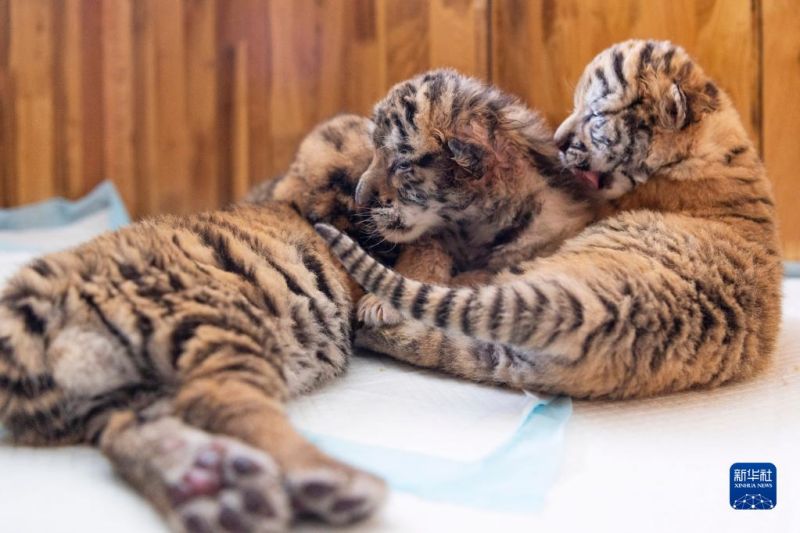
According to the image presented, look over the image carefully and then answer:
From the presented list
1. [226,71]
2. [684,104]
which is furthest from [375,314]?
[226,71]

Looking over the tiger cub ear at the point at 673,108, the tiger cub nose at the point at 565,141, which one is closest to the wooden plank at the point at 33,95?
the tiger cub nose at the point at 565,141

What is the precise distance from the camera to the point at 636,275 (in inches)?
58.3

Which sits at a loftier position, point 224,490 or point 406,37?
point 406,37

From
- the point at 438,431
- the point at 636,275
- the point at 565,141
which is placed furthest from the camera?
the point at 565,141

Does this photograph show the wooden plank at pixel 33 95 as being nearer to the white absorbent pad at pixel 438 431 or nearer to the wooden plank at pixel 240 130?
the wooden plank at pixel 240 130

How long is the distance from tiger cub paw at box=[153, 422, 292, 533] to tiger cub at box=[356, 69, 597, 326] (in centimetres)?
91

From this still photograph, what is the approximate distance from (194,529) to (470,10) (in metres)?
2.37

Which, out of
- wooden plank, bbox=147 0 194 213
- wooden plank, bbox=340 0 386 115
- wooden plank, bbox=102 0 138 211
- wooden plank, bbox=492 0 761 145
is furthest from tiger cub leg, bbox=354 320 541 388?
wooden plank, bbox=102 0 138 211

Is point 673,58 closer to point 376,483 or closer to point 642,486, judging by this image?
point 642,486

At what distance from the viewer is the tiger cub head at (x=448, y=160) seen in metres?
1.86

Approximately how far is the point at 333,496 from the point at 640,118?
4.12ft

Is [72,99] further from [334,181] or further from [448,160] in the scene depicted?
[448,160]

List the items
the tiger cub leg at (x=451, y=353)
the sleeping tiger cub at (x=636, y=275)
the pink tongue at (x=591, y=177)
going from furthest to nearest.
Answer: the pink tongue at (x=591, y=177) → the tiger cub leg at (x=451, y=353) → the sleeping tiger cub at (x=636, y=275)

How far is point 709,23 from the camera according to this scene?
2.59 metres
